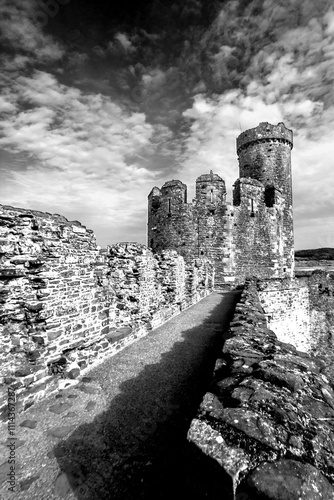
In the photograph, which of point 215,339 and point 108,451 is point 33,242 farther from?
point 215,339

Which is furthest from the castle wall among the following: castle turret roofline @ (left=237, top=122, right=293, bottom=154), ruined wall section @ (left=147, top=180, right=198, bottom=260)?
castle turret roofline @ (left=237, top=122, right=293, bottom=154)

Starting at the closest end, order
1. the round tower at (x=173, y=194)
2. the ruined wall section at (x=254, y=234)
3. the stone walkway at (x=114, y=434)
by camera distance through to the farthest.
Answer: the stone walkway at (x=114, y=434) < the round tower at (x=173, y=194) < the ruined wall section at (x=254, y=234)

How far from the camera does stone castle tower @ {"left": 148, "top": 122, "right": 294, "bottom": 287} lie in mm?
19672

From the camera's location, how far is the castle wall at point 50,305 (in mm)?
3732

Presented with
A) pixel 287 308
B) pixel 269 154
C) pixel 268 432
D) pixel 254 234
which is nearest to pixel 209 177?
pixel 254 234

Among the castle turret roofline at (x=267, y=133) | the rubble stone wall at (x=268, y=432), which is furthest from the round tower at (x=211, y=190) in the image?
the rubble stone wall at (x=268, y=432)

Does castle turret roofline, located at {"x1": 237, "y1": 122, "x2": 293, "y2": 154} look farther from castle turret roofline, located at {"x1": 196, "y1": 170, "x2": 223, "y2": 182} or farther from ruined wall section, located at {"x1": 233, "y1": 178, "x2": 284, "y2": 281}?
castle turret roofline, located at {"x1": 196, "y1": 170, "x2": 223, "y2": 182}

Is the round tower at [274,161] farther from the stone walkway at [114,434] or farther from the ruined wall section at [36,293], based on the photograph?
the ruined wall section at [36,293]

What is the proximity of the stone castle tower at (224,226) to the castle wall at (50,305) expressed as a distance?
13936 mm

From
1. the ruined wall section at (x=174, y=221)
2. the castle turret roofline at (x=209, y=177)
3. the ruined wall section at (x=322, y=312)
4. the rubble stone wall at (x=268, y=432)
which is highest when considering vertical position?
the castle turret roofline at (x=209, y=177)

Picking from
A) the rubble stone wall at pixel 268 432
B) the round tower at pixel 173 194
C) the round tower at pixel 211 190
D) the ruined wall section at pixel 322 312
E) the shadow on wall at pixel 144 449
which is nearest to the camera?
the rubble stone wall at pixel 268 432

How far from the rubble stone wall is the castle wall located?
2.81 metres

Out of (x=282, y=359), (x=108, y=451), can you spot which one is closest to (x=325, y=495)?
(x=282, y=359)

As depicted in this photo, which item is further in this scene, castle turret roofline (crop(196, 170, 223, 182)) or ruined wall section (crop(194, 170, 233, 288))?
castle turret roofline (crop(196, 170, 223, 182))
